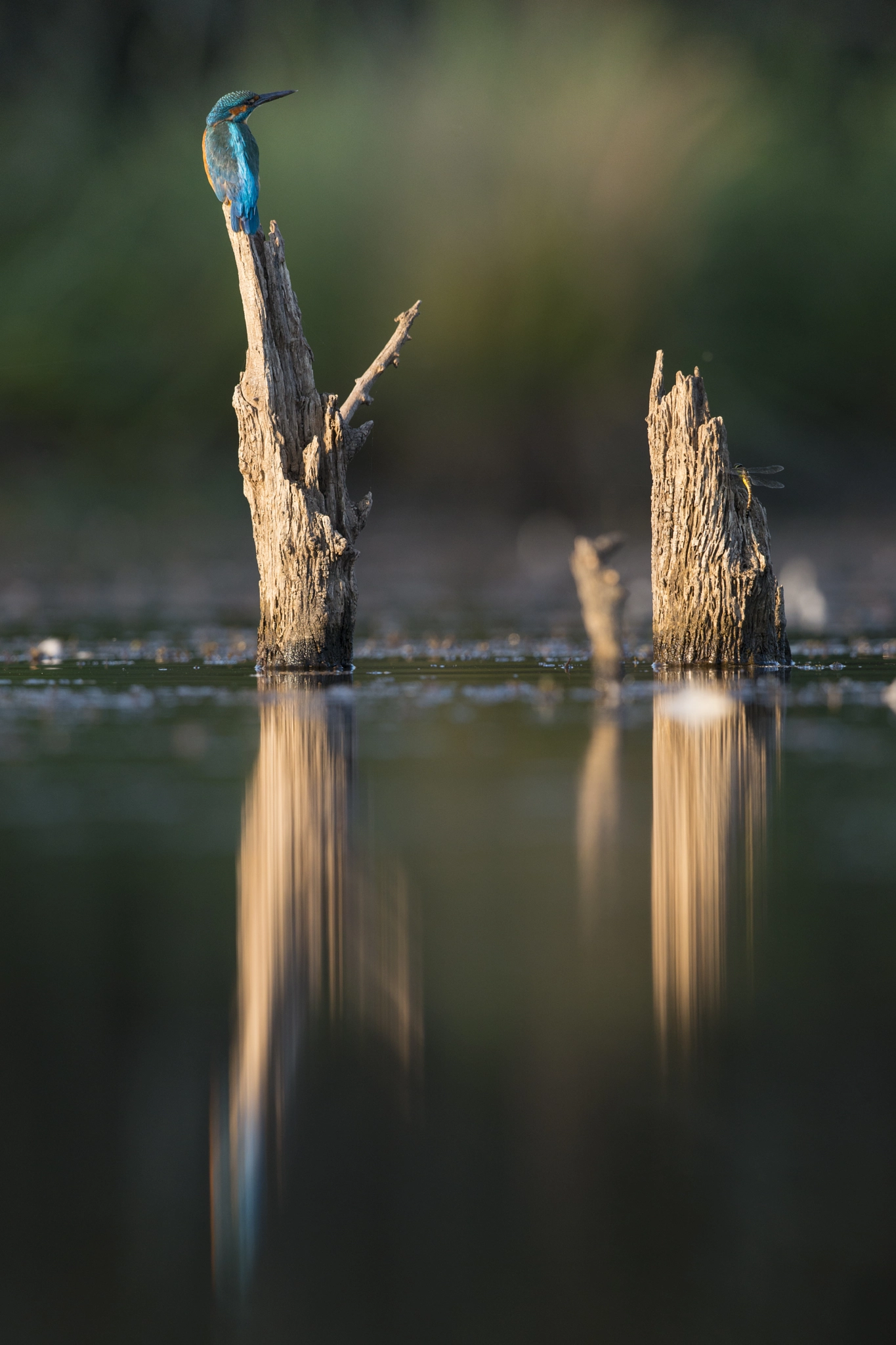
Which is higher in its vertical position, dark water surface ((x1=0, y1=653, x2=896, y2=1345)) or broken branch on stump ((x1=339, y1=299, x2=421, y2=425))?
broken branch on stump ((x1=339, y1=299, x2=421, y2=425))

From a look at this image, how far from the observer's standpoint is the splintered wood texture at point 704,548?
20141 mm

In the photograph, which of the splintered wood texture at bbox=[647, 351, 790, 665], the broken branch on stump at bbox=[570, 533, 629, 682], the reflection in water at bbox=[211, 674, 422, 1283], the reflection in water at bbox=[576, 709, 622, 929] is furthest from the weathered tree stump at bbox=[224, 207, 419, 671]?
the reflection in water at bbox=[211, 674, 422, 1283]

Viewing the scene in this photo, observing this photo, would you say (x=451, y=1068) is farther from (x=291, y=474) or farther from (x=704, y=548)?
(x=704, y=548)

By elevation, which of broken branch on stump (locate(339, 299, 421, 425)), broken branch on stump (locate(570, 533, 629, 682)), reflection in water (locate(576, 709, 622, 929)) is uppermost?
broken branch on stump (locate(339, 299, 421, 425))

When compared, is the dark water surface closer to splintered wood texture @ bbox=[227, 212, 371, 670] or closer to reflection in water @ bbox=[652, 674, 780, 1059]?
reflection in water @ bbox=[652, 674, 780, 1059]

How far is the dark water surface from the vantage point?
13.0 feet

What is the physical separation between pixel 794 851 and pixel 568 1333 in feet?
16.9

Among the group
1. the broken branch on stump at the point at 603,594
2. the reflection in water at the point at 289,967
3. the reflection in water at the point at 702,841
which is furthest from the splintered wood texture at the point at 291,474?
the reflection in water at the point at 289,967

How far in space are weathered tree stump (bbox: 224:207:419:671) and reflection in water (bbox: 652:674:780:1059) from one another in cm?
608

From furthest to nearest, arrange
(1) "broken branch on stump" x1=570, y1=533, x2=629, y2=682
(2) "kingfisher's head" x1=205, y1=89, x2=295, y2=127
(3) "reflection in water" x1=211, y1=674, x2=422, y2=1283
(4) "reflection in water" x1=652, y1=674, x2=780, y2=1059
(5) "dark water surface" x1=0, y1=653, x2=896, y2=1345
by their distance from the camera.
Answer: (2) "kingfisher's head" x1=205, y1=89, x2=295, y2=127 < (1) "broken branch on stump" x1=570, y1=533, x2=629, y2=682 < (4) "reflection in water" x1=652, y1=674, x2=780, y2=1059 < (3) "reflection in water" x1=211, y1=674, x2=422, y2=1283 < (5) "dark water surface" x1=0, y1=653, x2=896, y2=1345

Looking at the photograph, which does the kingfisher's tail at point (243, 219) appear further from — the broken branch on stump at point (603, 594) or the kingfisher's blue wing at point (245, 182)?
the broken branch on stump at point (603, 594)

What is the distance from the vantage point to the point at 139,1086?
5.03 meters

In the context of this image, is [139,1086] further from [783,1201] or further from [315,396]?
[315,396]

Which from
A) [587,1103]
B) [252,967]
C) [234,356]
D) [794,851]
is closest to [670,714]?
[794,851]
